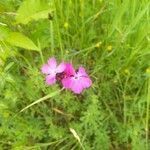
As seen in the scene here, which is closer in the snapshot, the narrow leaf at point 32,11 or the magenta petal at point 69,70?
the magenta petal at point 69,70

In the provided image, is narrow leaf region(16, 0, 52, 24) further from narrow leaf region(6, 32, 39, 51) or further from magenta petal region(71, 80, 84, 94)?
magenta petal region(71, 80, 84, 94)

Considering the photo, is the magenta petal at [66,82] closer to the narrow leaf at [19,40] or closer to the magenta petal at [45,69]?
the magenta petal at [45,69]

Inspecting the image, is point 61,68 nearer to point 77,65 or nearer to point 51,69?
point 51,69

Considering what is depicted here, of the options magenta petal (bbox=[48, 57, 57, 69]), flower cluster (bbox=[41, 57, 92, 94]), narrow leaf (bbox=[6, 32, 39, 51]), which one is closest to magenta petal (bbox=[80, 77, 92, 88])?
flower cluster (bbox=[41, 57, 92, 94])

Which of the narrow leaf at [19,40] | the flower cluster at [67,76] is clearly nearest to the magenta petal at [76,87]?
the flower cluster at [67,76]

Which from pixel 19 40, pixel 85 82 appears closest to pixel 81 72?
pixel 85 82

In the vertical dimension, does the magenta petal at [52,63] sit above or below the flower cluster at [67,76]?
above

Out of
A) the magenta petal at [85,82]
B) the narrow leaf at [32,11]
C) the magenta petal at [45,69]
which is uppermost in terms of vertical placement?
the narrow leaf at [32,11]
